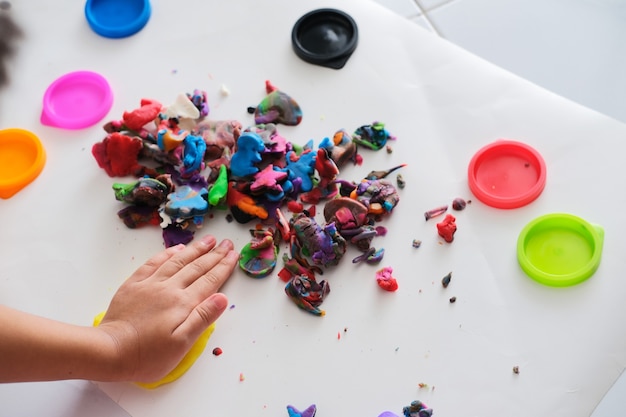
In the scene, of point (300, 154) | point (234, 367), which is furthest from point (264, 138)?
point (234, 367)

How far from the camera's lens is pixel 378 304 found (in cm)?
92

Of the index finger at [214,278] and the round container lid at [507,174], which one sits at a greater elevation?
the round container lid at [507,174]

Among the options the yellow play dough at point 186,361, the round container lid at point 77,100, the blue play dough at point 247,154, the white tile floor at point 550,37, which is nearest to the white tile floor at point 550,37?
the white tile floor at point 550,37

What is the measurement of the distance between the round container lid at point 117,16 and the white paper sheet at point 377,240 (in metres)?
0.02

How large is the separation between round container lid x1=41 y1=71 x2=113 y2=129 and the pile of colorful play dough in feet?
0.23

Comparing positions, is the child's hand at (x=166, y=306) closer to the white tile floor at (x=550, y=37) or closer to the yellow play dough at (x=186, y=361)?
the yellow play dough at (x=186, y=361)

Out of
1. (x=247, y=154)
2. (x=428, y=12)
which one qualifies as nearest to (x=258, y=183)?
(x=247, y=154)

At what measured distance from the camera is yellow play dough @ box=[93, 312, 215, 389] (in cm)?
89

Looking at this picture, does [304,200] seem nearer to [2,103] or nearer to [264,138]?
[264,138]

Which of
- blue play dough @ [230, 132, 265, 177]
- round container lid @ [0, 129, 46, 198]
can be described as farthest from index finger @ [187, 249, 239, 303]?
round container lid @ [0, 129, 46, 198]

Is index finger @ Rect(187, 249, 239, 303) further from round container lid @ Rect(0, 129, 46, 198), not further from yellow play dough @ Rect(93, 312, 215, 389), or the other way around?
round container lid @ Rect(0, 129, 46, 198)

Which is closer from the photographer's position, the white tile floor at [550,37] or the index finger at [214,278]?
the index finger at [214,278]

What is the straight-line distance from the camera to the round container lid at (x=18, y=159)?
1074 mm

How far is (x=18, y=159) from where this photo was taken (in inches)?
43.9
